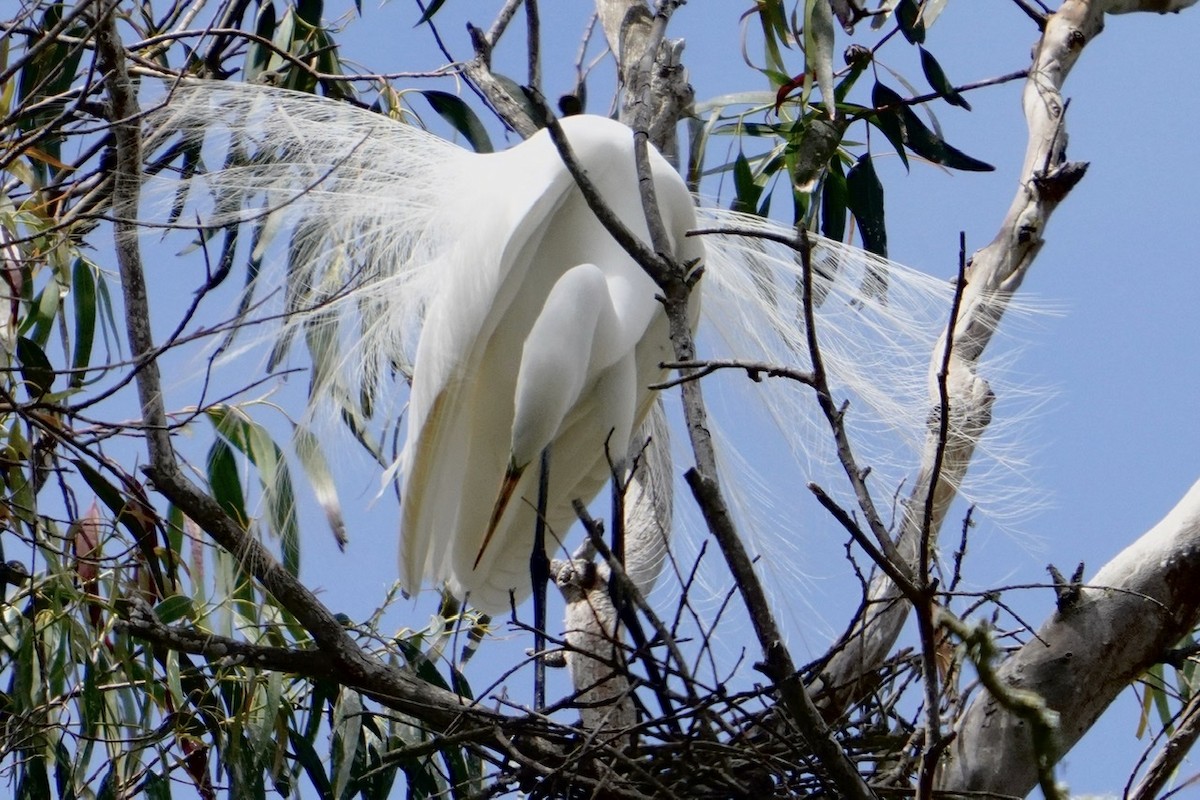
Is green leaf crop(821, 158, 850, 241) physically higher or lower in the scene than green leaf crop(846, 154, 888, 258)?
higher

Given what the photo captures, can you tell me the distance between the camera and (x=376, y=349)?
2.67m

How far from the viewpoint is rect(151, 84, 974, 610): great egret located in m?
2.25

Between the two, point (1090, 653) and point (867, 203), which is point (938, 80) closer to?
point (867, 203)

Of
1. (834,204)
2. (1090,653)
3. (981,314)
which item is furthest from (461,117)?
(1090,653)

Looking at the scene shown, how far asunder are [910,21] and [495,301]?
1105 mm

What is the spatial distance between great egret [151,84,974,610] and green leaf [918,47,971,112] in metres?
0.35

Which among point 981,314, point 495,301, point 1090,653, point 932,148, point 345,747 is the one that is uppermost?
point 932,148

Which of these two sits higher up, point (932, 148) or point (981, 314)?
point (932, 148)

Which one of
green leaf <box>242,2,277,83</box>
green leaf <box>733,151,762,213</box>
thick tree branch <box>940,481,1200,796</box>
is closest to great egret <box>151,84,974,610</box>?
green leaf <box>733,151,762,213</box>

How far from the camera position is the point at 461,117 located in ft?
9.88

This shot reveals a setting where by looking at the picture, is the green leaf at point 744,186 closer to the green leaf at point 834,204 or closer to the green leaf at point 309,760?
the green leaf at point 834,204

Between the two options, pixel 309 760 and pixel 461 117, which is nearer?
pixel 309 760

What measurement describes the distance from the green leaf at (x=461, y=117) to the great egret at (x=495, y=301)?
0.23 m

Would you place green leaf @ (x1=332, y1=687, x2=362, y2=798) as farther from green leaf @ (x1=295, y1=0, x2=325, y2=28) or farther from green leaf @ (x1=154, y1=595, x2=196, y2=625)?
green leaf @ (x1=295, y1=0, x2=325, y2=28)
